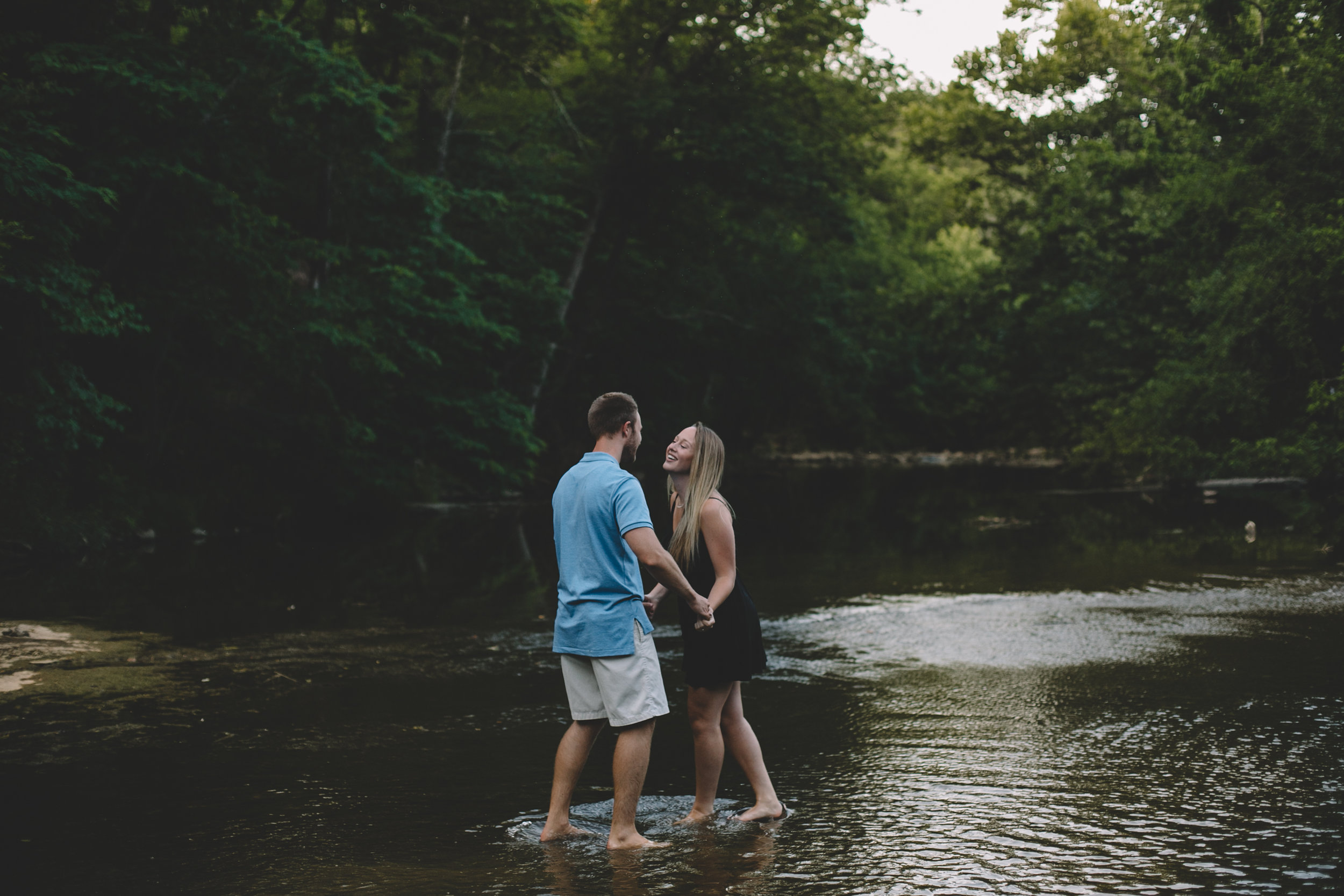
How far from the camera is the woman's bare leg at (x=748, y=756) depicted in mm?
5645

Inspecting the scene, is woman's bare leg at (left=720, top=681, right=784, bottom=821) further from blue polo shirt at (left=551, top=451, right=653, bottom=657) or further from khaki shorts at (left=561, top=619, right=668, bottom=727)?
blue polo shirt at (left=551, top=451, right=653, bottom=657)

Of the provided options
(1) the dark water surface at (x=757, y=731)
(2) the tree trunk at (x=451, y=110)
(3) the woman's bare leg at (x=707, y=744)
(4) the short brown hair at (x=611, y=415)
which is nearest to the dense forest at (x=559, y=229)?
(2) the tree trunk at (x=451, y=110)

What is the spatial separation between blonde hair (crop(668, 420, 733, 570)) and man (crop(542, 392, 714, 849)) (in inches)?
12.3

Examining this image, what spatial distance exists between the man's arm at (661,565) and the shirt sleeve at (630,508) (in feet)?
0.08

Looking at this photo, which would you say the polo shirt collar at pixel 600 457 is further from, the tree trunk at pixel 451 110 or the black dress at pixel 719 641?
the tree trunk at pixel 451 110

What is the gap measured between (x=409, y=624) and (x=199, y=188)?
1054cm

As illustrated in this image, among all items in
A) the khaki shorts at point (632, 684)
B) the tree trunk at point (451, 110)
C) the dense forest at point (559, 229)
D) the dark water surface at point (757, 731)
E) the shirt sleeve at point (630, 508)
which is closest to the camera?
the dark water surface at point (757, 731)

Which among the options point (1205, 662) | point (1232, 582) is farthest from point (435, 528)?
point (1205, 662)

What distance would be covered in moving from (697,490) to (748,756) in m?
1.20

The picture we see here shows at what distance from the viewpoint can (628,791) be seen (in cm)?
527

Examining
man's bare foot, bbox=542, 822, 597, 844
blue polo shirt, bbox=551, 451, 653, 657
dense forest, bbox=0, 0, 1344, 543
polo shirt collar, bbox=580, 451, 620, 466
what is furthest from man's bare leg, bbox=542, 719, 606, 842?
A: dense forest, bbox=0, 0, 1344, 543

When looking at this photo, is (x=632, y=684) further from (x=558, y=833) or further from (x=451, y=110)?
(x=451, y=110)

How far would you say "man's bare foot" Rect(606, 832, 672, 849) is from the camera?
17.1ft

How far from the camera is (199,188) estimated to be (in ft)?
64.4
